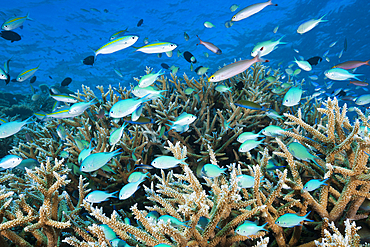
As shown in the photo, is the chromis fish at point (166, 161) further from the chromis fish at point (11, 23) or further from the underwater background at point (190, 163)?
the chromis fish at point (11, 23)

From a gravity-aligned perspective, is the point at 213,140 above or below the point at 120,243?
below

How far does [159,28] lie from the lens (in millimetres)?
25812

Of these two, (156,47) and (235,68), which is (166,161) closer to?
(235,68)

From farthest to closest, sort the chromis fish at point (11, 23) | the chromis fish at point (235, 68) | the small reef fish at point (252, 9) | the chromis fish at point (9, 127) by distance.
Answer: the chromis fish at point (11, 23), the small reef fish at point (252, 9), the chromis fish at point (9, 127), the chromis fish at point (235, 68)

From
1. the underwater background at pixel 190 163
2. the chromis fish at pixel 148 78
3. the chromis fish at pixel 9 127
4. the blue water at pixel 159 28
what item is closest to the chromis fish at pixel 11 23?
the underwater background at pixel 190 163

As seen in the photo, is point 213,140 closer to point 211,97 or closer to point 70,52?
point 211,97

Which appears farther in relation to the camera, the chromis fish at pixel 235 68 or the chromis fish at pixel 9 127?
the chromis fish at pixel 9 127

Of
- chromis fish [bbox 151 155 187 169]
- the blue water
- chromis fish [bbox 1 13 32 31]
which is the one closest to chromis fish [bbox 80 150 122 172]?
chromis fish [bbox 151 155 187 169]

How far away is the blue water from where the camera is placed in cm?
2161

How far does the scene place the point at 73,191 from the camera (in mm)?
3146

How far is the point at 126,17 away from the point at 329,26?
1118 inches

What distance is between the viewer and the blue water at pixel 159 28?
21609mm

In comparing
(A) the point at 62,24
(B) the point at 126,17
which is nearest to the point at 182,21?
(B) the point at 126,17

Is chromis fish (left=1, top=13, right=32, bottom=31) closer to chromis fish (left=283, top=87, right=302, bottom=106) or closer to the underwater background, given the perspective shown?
the underwater background
